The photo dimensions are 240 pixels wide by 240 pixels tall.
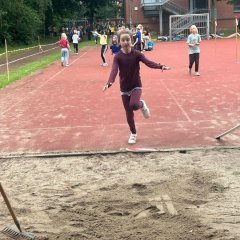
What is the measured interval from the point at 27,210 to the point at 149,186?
1.50 m

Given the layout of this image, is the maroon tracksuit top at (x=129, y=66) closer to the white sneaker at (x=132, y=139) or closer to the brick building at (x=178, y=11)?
the white sneaker at (x=132, y=139)

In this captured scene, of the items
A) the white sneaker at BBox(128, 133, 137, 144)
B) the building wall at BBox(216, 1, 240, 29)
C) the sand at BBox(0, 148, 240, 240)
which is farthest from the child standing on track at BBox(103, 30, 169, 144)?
the building wall at BBox(216, 1, 240, 29)

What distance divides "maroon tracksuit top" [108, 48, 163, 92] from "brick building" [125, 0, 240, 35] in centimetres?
4769

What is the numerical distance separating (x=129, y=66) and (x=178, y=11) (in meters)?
50.3

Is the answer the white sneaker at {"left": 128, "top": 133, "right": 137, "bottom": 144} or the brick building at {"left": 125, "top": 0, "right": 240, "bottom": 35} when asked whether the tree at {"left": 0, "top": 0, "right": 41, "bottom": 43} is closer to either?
the brick building at {"left": 125, "top": 0, "right": 240, "bottom": 35}

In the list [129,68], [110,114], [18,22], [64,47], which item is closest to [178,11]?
[18,22]

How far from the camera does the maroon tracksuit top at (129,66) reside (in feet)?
24.1

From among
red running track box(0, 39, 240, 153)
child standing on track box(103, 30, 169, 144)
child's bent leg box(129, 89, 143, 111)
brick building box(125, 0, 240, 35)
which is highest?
brick building box(125, 0, 240, 35)

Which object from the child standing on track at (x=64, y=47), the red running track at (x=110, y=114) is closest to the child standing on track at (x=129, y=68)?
the red running track at (x=110, y=114)

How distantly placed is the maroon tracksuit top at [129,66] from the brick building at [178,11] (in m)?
47.7

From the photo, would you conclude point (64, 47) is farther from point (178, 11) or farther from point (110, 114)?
point (178, 11)

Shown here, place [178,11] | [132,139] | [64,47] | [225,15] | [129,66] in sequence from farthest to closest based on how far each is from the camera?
[225,15] < [178,11] < [64,47] < [132,139] < [129,66]

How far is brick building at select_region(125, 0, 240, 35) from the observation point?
54250mm

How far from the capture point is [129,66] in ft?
24.1
